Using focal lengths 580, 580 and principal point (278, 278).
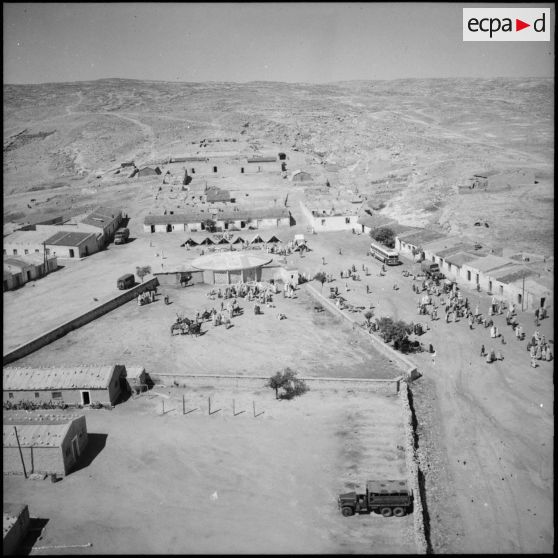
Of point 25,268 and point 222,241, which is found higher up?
point 222,241

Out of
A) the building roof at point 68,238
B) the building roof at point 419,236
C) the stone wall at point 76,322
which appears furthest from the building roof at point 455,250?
the building roof at point 68,238

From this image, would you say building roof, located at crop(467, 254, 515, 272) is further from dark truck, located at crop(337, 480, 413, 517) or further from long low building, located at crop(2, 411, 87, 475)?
long low building, located at crop(2, 411, 87, 475)

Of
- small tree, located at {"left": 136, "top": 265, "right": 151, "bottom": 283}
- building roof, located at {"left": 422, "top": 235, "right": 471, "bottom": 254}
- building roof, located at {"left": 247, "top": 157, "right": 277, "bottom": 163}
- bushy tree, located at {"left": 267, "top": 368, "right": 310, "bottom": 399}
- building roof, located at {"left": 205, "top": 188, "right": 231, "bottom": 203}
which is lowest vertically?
bushy tree, located at {"left": 267, "top": 368, "right": 310, "bottom": 399}

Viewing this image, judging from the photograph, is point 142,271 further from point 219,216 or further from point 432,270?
point 432,270

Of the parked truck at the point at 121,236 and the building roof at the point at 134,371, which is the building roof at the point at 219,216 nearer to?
the parked truck at the point at 121,236

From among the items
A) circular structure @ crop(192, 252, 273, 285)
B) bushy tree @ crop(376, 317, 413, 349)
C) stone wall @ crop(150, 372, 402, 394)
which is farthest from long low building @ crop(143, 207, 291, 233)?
stone wall @ crop(150, 372, 402, 394)

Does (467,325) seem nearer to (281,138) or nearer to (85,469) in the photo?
(85,469)

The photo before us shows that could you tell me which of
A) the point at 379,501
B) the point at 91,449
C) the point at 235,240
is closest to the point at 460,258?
the point at 235,240

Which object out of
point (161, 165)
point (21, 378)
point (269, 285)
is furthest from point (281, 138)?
point (21, 378)
